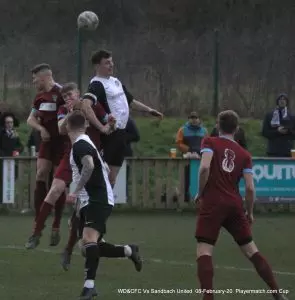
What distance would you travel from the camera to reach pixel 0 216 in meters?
18.3

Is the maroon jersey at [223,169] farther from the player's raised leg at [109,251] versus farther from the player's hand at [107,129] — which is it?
the player's hand at [107,129]

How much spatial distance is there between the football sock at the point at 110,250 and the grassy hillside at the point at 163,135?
15.9 m

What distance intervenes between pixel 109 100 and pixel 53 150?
1.27m

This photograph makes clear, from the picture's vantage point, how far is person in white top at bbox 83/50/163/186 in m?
11.6

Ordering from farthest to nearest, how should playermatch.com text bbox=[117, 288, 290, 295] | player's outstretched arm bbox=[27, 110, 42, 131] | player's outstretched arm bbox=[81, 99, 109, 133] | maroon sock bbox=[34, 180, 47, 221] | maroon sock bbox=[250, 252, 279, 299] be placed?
maroon sock bbox=[34, 180, 47, 221]
player's outstretched arm bbox=[27, 110, 42, 131]
player's outstretched arm bbox=[81, 99, 109, 133]
playermatch.com text bbox=[117, 288, 290, 295]
maroon sock bbox=[250, 252, 279, 299]

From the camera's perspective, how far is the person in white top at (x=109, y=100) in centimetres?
1164

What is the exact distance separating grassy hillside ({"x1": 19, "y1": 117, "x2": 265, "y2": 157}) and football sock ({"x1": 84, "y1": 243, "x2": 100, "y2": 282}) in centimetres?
1669

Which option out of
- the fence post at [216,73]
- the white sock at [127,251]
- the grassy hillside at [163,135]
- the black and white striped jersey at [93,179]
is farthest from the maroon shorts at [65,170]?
the fence post at [216,73]

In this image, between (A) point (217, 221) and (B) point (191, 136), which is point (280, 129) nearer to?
(B) point (191, 136)

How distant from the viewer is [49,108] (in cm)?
1237

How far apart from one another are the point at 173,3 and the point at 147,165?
68.2 ft

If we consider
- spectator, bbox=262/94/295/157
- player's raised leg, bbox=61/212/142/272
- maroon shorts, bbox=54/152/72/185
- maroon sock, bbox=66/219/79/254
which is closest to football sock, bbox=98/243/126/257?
player's raised leg, bbox=61/212/142/272

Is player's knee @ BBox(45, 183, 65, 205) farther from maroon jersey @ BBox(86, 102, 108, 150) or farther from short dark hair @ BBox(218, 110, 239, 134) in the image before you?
short dark hair @ BBox(218, 110, 239, 134)

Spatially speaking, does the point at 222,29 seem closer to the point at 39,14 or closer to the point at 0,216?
the point at 39,14
